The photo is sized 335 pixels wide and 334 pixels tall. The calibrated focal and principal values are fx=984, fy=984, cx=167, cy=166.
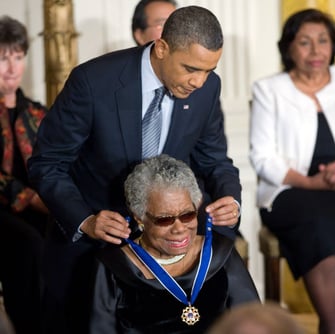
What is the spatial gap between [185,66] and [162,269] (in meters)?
0.61

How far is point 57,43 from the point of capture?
4.81 metres

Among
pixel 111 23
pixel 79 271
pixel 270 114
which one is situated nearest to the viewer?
pixel 79 271

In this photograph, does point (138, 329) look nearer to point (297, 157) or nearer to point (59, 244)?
point (59, 244)

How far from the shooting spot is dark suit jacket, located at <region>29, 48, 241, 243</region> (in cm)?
309

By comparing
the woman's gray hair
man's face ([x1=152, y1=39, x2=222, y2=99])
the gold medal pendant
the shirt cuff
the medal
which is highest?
man's face ([x1=152, y1=39, x2=222, y2=99])

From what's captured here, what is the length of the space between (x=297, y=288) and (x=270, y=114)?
1.37 meters

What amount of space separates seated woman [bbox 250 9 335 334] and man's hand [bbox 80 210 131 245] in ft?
4.95

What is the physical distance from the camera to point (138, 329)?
291 centimetres

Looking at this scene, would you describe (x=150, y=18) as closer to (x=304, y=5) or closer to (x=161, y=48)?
(x=304, y=5)

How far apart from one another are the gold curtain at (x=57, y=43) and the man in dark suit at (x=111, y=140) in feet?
5.22

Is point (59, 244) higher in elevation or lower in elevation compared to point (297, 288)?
higher

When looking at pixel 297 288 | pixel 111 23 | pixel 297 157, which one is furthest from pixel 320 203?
pixel 111 23

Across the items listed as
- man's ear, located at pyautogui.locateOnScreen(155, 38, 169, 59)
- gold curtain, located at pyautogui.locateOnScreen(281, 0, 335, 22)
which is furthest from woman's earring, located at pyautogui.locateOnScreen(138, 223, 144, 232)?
gold curtain, located at pyautogui.locateOnScreen(281, 0, 335, 22)

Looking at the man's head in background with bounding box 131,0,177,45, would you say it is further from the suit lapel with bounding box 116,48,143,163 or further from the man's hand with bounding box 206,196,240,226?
the man's hand with bounding box 206,196,240,226
